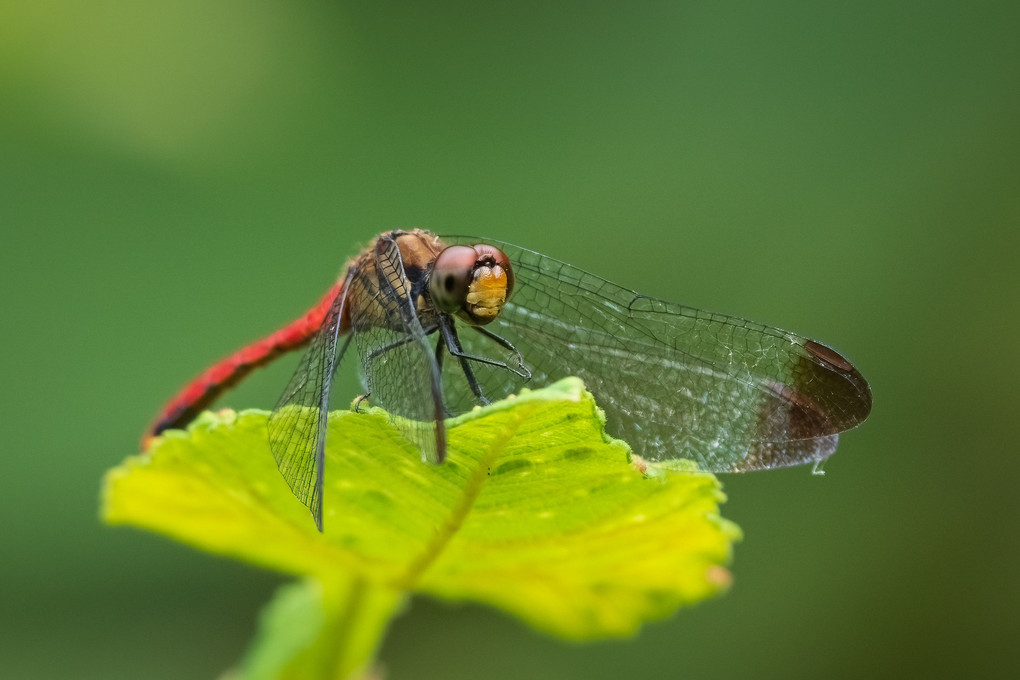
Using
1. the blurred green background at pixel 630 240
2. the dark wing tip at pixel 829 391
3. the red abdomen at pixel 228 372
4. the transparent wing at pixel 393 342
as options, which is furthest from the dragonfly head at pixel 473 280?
the blurred green background at pixel 630 240

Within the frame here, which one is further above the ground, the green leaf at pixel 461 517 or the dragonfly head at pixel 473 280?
the dragonfly head at pixel 473 280

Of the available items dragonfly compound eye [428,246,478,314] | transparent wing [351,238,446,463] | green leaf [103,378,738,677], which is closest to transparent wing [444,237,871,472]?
dragonfly compound eye [428,246,478,314]

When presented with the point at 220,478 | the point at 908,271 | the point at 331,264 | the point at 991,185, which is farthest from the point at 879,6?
the point at 220,478

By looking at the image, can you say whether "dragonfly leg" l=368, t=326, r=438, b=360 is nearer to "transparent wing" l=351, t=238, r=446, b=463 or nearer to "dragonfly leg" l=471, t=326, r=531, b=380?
"transparent wing" l=351, t=238, r=446, b=463

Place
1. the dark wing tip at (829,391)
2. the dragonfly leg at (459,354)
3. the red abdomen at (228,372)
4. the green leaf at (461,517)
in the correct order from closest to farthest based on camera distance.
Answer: the green leaf at (461,517)
the dark wing tip at (829,391)
the dragonfly leg at (459,354)
the red abdomen at (228,372)

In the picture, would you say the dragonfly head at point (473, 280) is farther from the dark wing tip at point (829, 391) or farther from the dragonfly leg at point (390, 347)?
the dark wing tip at point (829, 391)
